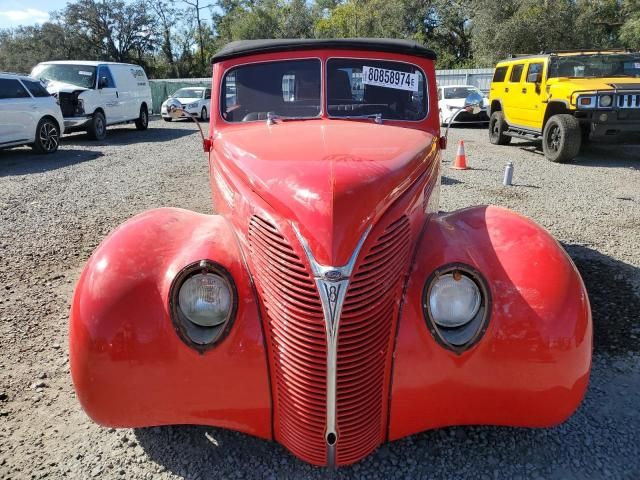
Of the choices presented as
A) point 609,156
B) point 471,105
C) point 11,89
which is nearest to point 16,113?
point 11,89

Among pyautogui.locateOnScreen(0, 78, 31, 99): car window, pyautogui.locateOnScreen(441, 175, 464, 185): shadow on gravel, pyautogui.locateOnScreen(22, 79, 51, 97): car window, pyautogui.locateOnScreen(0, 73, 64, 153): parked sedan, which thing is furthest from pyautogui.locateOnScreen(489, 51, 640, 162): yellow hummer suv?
pyautogui.locateOnScreen(0, 78, 31, 99): car window

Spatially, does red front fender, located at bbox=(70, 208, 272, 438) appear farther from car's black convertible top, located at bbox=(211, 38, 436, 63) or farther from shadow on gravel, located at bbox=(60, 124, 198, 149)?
shadow on gravel, located at bbox=(60, 124, 198, 149)

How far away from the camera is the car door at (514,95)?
471 inches

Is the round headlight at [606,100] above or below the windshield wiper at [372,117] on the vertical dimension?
below

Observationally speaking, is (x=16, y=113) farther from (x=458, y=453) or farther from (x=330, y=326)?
(x=458, y=453)

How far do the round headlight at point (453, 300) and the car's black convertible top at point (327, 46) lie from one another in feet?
6.80

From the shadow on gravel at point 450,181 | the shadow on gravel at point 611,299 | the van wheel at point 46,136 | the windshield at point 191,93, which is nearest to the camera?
the shadow on gravel at point 611,299

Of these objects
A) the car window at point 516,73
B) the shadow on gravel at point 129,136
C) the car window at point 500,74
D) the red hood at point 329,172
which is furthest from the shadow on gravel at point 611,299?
the shadow on gravel at point 129,136

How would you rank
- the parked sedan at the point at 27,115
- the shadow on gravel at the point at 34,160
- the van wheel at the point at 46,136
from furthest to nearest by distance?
the van wheel at the point at 46,136
the parked sedan at the point at 27,115
the shadow on gravel at the point at 34,160

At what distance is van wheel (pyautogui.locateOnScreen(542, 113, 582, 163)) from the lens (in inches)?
391

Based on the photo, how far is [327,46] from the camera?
3.52 m

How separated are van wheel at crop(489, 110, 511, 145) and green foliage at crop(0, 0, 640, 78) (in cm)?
1426

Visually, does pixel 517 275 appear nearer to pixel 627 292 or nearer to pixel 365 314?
pixel 365 314

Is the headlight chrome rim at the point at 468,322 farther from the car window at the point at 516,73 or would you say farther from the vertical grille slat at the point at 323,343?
the car window at the point at 516,73
